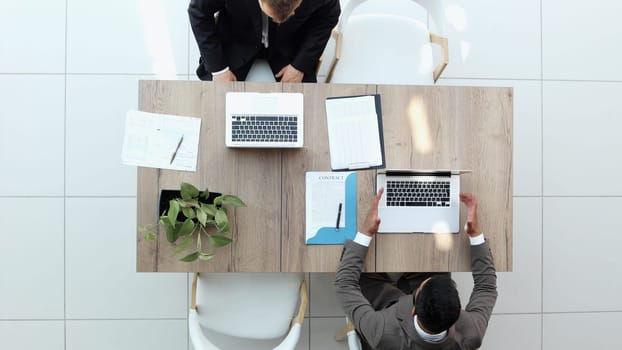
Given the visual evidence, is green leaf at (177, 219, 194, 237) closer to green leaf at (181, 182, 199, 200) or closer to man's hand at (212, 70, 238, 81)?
green leaf at (181, 182, 199, 200)

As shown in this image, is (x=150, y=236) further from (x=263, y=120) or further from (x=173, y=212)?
(x=263, y=120)

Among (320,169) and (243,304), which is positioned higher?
(320,169)

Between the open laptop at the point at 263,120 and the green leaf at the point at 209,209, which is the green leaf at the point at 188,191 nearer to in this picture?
the green leaf at the point at 209,209

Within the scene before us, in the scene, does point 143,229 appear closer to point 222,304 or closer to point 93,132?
point 222,304

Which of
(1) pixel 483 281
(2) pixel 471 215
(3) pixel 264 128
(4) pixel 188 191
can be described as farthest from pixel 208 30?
(1) pixel 483 281

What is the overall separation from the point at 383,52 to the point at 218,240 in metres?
1.14

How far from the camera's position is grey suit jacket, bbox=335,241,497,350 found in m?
1.43

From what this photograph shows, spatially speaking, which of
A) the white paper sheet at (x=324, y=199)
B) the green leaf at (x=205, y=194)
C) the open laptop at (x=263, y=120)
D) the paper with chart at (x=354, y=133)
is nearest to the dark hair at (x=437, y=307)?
the white paper sheet at (x=324, y=199)

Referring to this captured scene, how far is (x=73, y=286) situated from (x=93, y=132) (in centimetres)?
85

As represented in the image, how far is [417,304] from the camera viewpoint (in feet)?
4.52

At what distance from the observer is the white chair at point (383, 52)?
190cm

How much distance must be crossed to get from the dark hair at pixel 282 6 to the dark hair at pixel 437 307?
3.64 feet

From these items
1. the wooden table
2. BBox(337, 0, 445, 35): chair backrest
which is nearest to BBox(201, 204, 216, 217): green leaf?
the wooden table
